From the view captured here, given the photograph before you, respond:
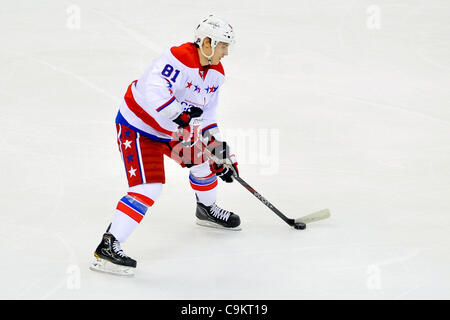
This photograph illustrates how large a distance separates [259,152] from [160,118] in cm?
176

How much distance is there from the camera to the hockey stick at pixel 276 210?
3.42m

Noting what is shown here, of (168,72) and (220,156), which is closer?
(168,72)

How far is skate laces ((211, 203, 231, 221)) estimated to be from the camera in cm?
354

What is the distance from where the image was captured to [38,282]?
2.82 meters

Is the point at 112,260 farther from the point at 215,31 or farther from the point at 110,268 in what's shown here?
the point at 215,31

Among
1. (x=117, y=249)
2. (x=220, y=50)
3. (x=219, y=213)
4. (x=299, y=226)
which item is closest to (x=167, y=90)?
(x=220, y=50)

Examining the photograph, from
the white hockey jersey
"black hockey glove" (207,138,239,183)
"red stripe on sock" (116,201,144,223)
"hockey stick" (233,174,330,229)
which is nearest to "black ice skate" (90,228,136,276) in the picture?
"red stripe on sock" (116,201,144,223)

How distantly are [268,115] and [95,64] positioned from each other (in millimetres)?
1944

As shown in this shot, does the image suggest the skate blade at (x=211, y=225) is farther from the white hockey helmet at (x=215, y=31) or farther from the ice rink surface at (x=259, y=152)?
the white hockey helmet at (x=215, y=31)

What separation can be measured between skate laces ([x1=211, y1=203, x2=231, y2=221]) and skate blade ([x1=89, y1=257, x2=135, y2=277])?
2.46 ft

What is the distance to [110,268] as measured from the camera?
9.57 feet

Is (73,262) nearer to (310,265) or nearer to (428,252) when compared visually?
(310,265)

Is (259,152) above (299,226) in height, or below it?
above

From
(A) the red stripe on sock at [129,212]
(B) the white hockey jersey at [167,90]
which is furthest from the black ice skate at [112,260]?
(B) the white hockey jersey at [167,90]
